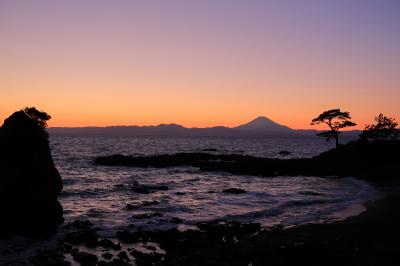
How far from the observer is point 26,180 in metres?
22.9

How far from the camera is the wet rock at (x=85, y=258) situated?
1683cm

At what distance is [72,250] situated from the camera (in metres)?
18.7

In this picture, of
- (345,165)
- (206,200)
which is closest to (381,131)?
(345,165)

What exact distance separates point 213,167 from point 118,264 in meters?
48.8

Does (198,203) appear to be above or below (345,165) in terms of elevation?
below

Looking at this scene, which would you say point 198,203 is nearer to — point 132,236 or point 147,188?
point 147,188

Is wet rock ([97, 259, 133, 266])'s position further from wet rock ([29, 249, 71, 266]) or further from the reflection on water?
the reflection on water

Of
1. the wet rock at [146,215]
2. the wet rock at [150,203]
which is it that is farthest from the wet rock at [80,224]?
the wet rock at [150,203]

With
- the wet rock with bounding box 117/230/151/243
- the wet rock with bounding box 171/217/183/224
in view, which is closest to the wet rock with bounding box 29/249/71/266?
the wet rock with bounding box 117/230/151/243

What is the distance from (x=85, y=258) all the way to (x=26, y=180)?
779 cm

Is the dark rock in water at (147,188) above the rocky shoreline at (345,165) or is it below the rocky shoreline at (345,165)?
below

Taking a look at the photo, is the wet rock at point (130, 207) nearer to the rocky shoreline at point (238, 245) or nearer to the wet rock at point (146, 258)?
the rocky shoreline at point (238, 245)

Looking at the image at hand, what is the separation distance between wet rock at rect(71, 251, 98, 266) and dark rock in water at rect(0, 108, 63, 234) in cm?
540

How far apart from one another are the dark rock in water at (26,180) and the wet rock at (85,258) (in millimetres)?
5396
